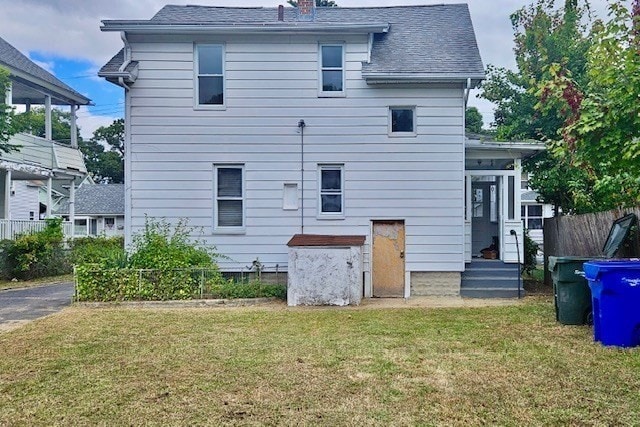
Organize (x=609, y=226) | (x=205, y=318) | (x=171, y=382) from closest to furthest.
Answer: (x=171, y=382) → (x=205, y=318) → (x=609, y=226)

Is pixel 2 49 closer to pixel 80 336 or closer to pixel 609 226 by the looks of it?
pixel 80 336

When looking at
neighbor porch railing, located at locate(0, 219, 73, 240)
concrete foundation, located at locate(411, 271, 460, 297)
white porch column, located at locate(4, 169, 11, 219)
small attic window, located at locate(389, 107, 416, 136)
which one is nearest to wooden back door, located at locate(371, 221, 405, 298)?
concrete foundation, located at locate(411, 271, 460, 297)

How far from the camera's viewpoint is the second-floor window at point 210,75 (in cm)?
1251

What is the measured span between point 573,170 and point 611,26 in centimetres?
599

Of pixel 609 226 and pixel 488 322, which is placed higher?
pixel 609 226

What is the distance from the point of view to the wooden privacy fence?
9234 millimetres

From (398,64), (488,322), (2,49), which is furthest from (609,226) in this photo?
(2,49)

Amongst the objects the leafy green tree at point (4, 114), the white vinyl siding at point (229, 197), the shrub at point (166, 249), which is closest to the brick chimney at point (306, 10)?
the white vinyl siding at point (229, 197)

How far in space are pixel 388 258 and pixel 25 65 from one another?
14.5 m

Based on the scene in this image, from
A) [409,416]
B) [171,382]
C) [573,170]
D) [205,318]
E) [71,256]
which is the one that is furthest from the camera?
[71,256]

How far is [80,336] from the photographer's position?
773 cm

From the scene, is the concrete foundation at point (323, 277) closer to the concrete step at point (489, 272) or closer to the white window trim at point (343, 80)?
the concrete step at point (489, 272)

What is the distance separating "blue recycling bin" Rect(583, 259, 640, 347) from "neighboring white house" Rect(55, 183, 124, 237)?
108ft

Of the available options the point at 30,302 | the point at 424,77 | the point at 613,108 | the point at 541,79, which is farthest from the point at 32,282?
the point at 541,79
